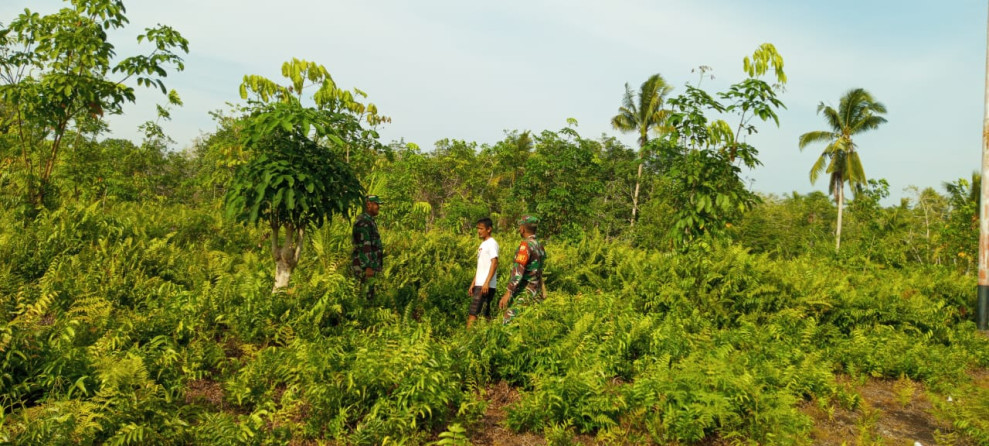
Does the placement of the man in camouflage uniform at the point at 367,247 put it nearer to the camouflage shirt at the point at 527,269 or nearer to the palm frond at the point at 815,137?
the camouflage shirt at the point at 527,269

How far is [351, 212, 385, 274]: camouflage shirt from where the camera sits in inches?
292

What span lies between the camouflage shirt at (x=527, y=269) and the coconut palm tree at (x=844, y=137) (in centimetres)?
3066

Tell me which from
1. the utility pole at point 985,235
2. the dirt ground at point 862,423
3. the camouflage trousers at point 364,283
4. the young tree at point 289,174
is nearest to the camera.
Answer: the dirt ground at point 862,423

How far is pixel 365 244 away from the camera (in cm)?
748

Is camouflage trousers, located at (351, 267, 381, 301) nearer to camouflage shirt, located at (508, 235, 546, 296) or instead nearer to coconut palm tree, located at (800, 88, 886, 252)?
camouflage shirt, located at (508, 235, 546, 296)

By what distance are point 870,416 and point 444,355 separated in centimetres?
397

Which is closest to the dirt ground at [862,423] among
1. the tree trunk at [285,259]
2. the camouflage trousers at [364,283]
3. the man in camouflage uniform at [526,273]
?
the man in camouflage uniform at [526,273]

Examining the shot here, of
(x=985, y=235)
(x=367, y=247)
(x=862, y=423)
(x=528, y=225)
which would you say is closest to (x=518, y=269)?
(x=528, y=225)

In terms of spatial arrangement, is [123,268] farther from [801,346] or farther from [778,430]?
[801,346]

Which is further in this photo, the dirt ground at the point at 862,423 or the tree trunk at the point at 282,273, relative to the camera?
the tree trunk at the point at 282,273

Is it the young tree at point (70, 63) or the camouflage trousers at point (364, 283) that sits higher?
the young tree at point (70, 63)

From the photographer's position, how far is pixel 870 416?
5379mm

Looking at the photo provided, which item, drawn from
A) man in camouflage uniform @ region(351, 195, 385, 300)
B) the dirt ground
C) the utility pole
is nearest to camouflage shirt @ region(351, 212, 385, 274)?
man in camouflage uniform @ region(351, 195, 385, 300)

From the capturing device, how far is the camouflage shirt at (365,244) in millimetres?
7410
